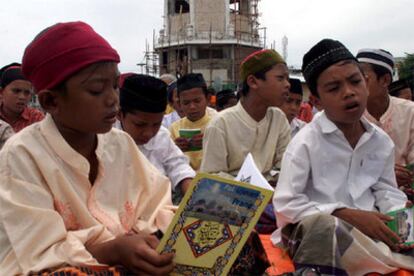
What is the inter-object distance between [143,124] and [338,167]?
1168 mm

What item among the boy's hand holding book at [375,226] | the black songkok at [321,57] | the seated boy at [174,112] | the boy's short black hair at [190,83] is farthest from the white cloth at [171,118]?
the boy's hand holding book at [375,226]

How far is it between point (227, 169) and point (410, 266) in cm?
172

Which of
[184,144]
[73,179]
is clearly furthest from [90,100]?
[184,144]

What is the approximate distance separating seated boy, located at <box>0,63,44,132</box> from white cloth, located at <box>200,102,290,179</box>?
81.3 inches

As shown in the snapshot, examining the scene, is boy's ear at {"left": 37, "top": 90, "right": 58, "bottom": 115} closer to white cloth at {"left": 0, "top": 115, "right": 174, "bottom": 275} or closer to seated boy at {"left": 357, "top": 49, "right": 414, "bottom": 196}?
white cloth at {"left": 0, "top": 115, "right": 174, "bottom": 275}

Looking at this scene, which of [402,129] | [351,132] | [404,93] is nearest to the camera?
[351,132]

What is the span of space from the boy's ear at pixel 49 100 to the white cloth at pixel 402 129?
2.39 metres

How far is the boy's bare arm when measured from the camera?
1415 millimetres

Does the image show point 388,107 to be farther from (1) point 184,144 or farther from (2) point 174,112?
(2) point 174,112

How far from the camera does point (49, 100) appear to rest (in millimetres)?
1663

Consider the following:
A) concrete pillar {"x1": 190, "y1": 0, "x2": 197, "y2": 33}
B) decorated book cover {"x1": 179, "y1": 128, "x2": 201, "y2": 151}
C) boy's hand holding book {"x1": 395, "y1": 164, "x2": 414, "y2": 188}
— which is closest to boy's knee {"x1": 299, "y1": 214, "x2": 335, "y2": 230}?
boy's hand holding book {"x1": 395, "y1": 164, "x2": 414, "y2": 188}

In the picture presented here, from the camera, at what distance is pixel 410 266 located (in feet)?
6.23

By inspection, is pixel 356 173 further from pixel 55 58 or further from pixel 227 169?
pixel 55 58

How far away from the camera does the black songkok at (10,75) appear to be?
432 centimetres
